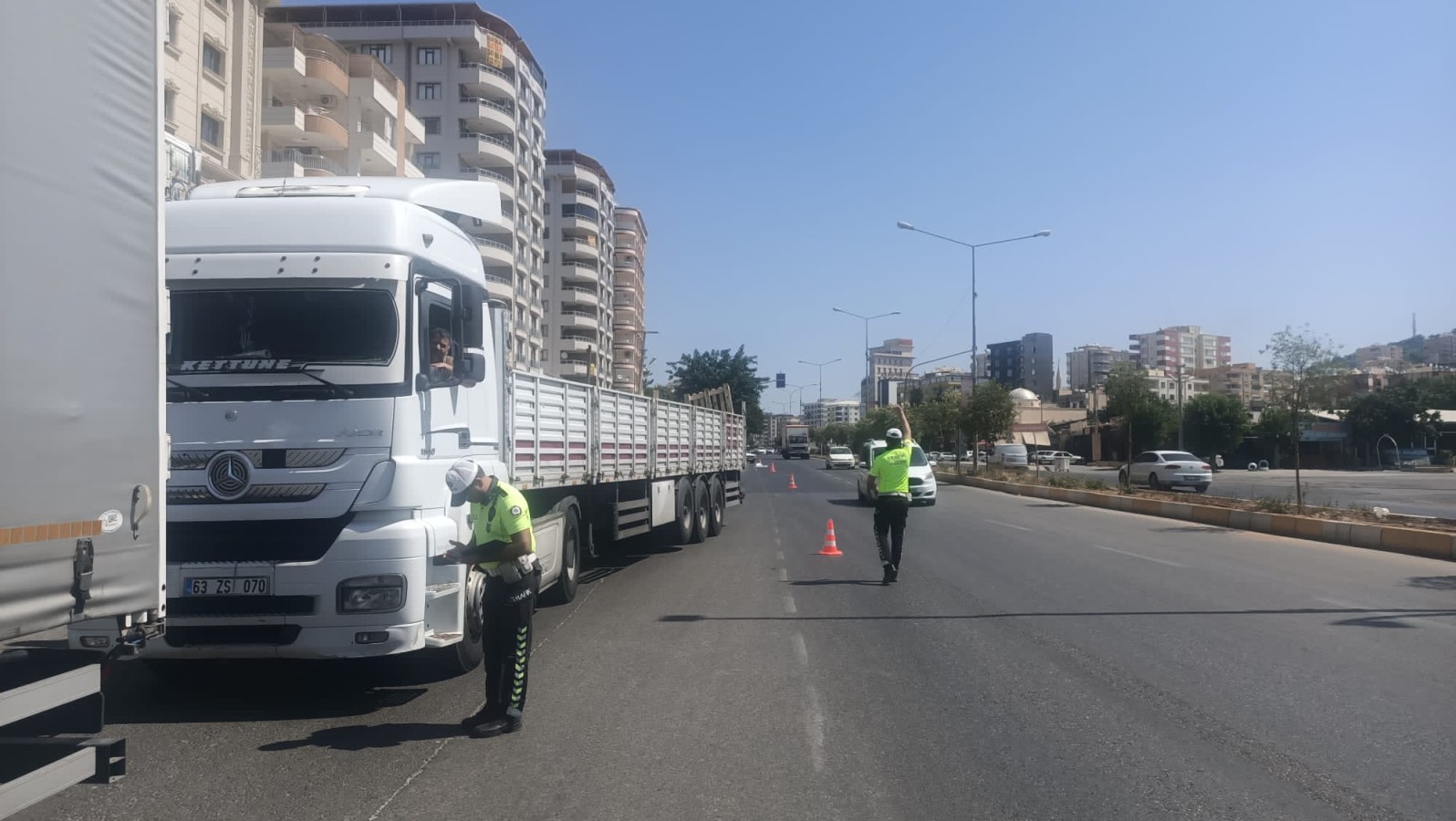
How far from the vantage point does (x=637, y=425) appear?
1453 cm

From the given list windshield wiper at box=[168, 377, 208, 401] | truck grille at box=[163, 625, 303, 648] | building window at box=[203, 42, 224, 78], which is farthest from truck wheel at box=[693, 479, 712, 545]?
building window at box=[203, 42, 224, 78]

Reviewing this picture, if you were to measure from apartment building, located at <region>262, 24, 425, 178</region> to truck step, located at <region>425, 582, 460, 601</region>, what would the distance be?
3619 cm

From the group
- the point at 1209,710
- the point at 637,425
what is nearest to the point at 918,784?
the point at 1209,710

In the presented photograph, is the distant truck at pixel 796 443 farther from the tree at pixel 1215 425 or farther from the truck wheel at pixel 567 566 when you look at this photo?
the truck wheel at pixel 567 566

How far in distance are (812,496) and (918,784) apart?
1193 inches

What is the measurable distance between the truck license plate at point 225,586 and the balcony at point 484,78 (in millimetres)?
64455

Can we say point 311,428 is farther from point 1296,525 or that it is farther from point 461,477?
point 1296,525

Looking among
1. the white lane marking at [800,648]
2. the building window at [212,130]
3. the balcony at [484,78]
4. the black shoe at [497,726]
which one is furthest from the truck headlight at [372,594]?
the balcony at [484,78]

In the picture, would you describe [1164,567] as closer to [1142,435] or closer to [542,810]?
[542,810]

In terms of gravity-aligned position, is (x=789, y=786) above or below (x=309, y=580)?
below

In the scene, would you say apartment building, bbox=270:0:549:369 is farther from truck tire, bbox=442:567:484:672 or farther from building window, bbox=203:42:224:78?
truck tire, bbox=442:567:484:672

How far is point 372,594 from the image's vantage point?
6.43 meters

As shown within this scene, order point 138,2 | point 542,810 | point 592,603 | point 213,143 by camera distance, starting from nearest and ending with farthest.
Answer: point 138,2, point 542,810, point 592,603, point 213,143

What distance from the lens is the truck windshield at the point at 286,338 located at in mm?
6582
